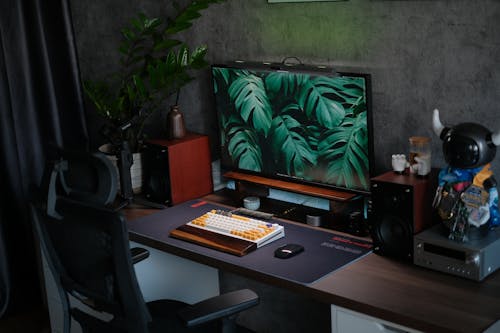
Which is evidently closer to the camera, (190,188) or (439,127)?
(439,127)

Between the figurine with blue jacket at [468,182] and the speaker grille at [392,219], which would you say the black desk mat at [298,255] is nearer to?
the speaker grille at [392,219]

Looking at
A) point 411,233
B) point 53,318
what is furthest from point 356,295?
point 53,318

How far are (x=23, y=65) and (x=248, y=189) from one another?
1.28m

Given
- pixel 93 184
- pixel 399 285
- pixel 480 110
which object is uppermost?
pixel 480 110

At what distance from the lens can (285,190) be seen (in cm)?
292

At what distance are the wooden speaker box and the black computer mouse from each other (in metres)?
0.74

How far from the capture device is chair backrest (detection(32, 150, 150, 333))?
6.61ft

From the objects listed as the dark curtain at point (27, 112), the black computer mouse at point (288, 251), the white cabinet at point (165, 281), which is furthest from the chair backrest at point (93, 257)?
the dark curtain at point (27, 112)

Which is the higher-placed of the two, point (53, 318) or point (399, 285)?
point (399, 285)

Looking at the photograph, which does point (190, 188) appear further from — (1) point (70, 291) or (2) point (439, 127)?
(2) point (439, 127)

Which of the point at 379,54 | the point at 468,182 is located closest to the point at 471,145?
the point at 468,182

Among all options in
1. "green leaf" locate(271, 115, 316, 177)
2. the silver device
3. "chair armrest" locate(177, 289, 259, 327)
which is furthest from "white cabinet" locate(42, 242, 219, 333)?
the silver device

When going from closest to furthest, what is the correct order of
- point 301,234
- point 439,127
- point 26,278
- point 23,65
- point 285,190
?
point 439,127
point 301,234
point 285,190
point 23,65
point 26,278

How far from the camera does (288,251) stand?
8.19 feet
